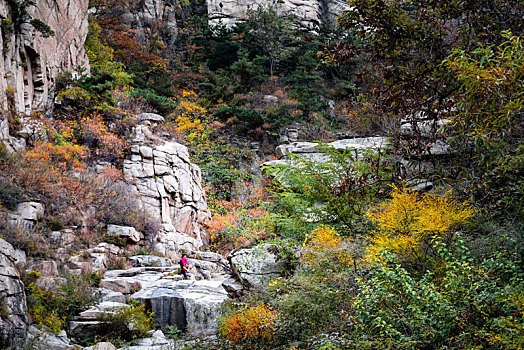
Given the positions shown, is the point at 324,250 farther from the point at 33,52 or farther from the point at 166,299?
the point at 33,52

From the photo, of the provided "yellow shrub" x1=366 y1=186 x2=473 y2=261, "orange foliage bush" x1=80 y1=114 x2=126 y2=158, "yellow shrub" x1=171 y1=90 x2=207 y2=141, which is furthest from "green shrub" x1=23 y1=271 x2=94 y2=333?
"yellow shrub" x1=171 y1=90 x2=207 y2=141

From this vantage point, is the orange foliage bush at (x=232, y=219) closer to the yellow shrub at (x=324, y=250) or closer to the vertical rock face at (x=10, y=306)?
the yellow shrub at (x=324, y=250)

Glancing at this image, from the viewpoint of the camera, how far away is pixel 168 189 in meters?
15.5

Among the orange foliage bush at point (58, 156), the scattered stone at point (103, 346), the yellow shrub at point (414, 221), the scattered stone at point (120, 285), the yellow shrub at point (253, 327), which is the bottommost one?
the scattered stone at point (120, 285)

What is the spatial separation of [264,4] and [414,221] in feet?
102

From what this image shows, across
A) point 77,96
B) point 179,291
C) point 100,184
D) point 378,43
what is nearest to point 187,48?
point 77,96

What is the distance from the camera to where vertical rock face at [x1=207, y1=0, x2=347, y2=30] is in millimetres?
30953

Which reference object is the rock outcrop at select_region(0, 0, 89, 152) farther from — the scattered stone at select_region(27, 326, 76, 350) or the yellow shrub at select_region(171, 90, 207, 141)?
the scattered stone at select_region(27, 326, 76, 350)

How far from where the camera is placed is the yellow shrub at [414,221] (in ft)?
15.9

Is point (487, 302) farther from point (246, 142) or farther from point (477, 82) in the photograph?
point (246, 142)

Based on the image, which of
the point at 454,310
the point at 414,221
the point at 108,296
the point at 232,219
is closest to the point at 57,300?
the point at 108,296

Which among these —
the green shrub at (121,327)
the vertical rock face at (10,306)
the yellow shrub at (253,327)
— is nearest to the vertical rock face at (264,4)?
the green shrub at (121,327)

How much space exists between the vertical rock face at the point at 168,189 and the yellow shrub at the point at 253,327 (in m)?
8.25

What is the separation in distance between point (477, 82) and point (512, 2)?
220 cm
